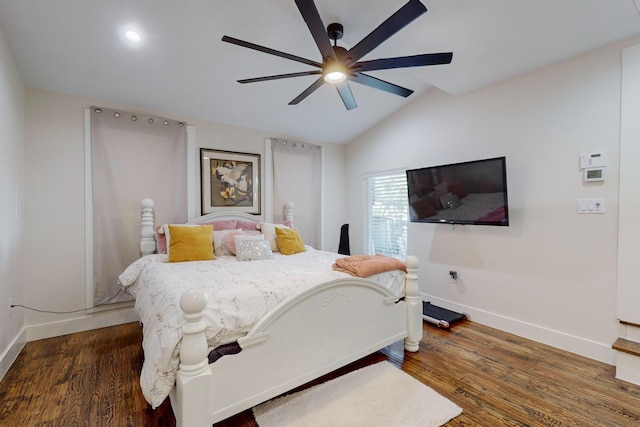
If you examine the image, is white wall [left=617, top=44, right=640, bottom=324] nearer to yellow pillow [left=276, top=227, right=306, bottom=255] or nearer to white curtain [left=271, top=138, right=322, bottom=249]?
yellow pillow [left=276, top=227, right=306, bottom=255]

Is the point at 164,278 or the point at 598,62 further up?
the point at 598,62

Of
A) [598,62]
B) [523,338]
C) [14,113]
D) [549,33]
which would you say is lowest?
[523,338]

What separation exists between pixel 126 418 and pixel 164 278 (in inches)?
33.1

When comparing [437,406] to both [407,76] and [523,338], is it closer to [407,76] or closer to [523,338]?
[523,338]

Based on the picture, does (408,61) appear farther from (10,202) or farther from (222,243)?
(10,202)

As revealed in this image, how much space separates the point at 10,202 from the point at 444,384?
3.64m

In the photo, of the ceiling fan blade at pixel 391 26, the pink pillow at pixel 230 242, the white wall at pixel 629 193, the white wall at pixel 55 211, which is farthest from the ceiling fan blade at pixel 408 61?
the white wall at pixel 55 211

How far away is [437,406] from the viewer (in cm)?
181

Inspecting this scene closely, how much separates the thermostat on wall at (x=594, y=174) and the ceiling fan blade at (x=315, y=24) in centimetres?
237

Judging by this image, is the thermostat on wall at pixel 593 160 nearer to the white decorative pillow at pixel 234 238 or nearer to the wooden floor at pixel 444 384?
the wooden floor at pixel 444 384

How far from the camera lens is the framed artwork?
3.66 meters

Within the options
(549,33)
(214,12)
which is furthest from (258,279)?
(549,33)

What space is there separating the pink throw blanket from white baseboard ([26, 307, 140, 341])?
237cm

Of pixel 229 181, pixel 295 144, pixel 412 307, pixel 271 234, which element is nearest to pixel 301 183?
pixel 295 144
